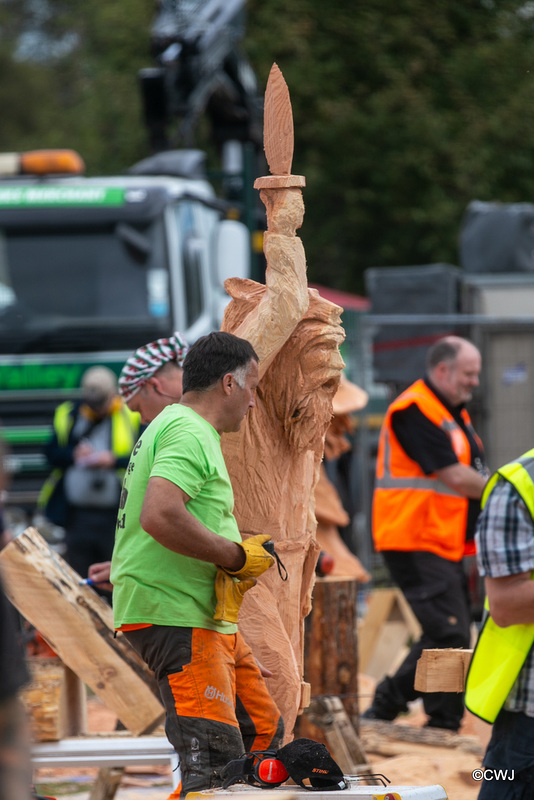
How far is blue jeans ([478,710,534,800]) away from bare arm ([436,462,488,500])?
2912 millimetres

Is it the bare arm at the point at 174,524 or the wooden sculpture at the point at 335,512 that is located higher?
the bare arm at the point at 174,524

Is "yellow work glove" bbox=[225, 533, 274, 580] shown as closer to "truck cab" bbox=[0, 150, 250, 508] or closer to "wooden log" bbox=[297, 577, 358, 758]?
"wooden log" bbox=[297, 577, 358, 758]

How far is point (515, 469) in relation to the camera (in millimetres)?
2822

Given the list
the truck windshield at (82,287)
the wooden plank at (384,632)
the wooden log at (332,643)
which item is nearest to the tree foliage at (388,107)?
the truck windshield at (82,287)

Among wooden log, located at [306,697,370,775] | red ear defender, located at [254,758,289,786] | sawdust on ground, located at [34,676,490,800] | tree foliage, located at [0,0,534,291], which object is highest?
tree foliage, located at [0,0,534,291]

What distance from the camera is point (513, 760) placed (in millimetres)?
2848

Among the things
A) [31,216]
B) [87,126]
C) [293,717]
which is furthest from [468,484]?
[87,126]

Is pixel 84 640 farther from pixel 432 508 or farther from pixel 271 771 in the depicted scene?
pixel 432 508

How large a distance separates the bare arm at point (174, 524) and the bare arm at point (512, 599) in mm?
759

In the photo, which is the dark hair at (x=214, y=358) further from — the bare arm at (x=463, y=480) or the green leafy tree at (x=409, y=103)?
the green leafy tree at (x=409, y=103)

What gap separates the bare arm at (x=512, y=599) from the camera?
9.02ft

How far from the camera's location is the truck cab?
902cm

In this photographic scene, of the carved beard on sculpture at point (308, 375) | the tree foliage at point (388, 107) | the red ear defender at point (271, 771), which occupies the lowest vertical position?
the red ear defender at point (271, 771)

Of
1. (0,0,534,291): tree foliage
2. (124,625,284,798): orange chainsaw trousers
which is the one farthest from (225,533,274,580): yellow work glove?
(0,0,534,291): tree foliage
